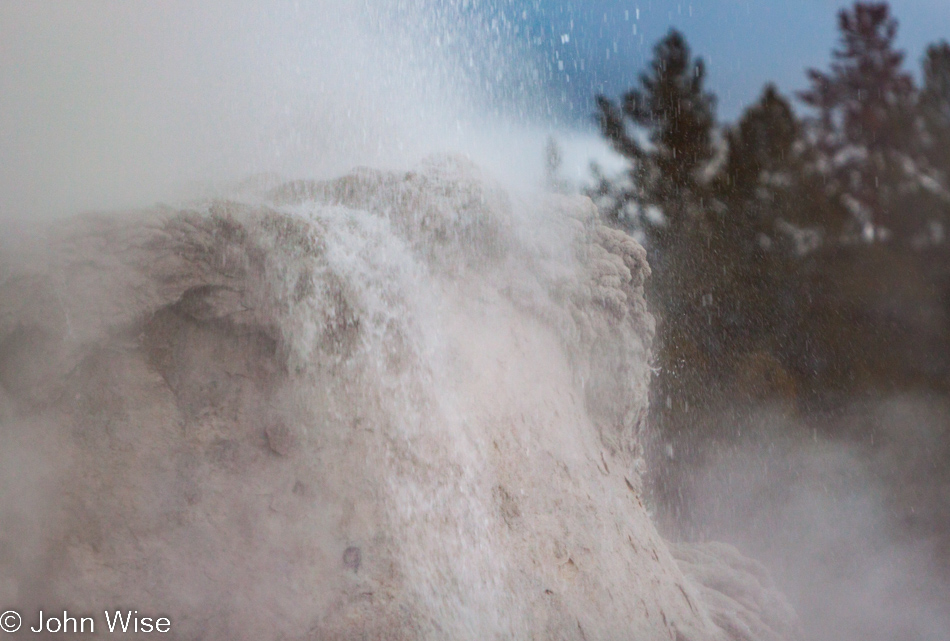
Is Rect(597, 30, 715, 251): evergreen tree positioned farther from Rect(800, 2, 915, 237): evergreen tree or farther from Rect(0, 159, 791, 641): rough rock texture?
Rect(0, 159, 791, 641): rough rock texture

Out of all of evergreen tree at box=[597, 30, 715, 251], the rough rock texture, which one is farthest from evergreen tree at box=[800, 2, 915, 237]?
the rough rock texture

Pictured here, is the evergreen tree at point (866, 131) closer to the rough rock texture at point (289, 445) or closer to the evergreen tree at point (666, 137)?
the evergreen tree at point (666, 137)

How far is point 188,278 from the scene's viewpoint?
2.26 metres

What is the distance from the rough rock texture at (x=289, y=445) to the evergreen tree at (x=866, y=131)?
707cm

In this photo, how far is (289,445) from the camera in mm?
2229

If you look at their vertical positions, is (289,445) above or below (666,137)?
below

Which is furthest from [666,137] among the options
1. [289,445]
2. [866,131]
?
[289,445]

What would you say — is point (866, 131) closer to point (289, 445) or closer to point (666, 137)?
point (666, 137)

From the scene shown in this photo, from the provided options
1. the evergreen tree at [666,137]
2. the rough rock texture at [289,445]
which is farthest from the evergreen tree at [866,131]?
the rough rock texture at [289,445]

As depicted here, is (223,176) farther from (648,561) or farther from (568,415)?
(648,561)

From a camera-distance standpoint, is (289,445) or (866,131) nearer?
(289,445)

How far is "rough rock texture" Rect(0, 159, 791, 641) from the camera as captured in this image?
2.04m

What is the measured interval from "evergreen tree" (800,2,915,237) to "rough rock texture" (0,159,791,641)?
707 centimetres

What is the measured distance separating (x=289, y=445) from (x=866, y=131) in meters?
8.39
